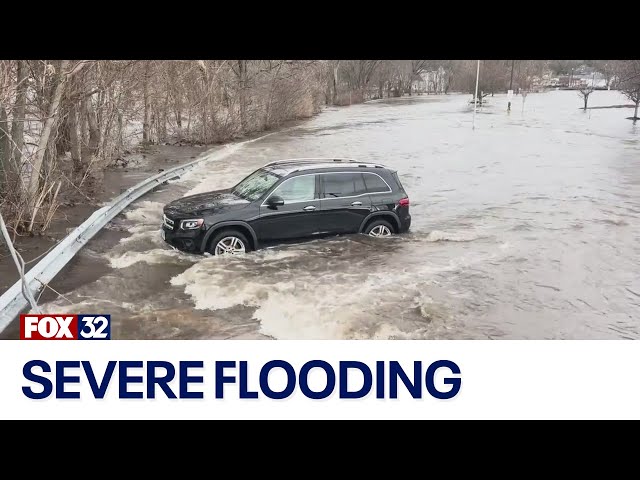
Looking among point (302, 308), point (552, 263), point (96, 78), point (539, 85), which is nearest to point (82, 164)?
point (96, 78)

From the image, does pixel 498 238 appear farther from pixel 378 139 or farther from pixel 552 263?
pixel 378 139

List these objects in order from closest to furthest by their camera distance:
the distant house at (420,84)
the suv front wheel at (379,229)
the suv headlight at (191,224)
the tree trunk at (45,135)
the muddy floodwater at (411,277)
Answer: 1. the muddy floodwater at (411,277)
2. the suv headlight at (191,224)
3. the tree trunk at (45,135)
4. the suv front wheel at (379,229)
5. the distant house at (420,84)

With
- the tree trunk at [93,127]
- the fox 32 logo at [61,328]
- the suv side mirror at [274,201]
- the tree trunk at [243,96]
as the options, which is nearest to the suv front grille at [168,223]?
the suv side mirror at [274,201]

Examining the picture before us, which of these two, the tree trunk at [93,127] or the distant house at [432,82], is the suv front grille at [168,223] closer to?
the tree trunk at [93,127]

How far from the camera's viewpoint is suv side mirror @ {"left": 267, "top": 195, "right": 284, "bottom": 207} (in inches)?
411

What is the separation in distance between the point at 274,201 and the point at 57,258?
3.69 m

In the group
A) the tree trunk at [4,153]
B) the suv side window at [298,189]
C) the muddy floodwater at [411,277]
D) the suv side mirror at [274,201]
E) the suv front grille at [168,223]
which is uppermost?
the tree trunk at [4,153]

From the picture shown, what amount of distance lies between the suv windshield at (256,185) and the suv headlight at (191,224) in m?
1.06

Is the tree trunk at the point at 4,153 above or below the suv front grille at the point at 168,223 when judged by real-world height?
above

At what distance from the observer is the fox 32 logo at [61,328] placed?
670 centimetres

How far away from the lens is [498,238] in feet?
43.6

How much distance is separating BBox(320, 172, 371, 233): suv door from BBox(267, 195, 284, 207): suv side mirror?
90cm

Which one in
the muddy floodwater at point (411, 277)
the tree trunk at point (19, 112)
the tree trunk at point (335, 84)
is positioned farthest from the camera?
the tree trunk at point (335, 84)

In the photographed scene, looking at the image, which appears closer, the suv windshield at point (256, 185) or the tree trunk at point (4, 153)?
the suv windshield at point (256, 185)
